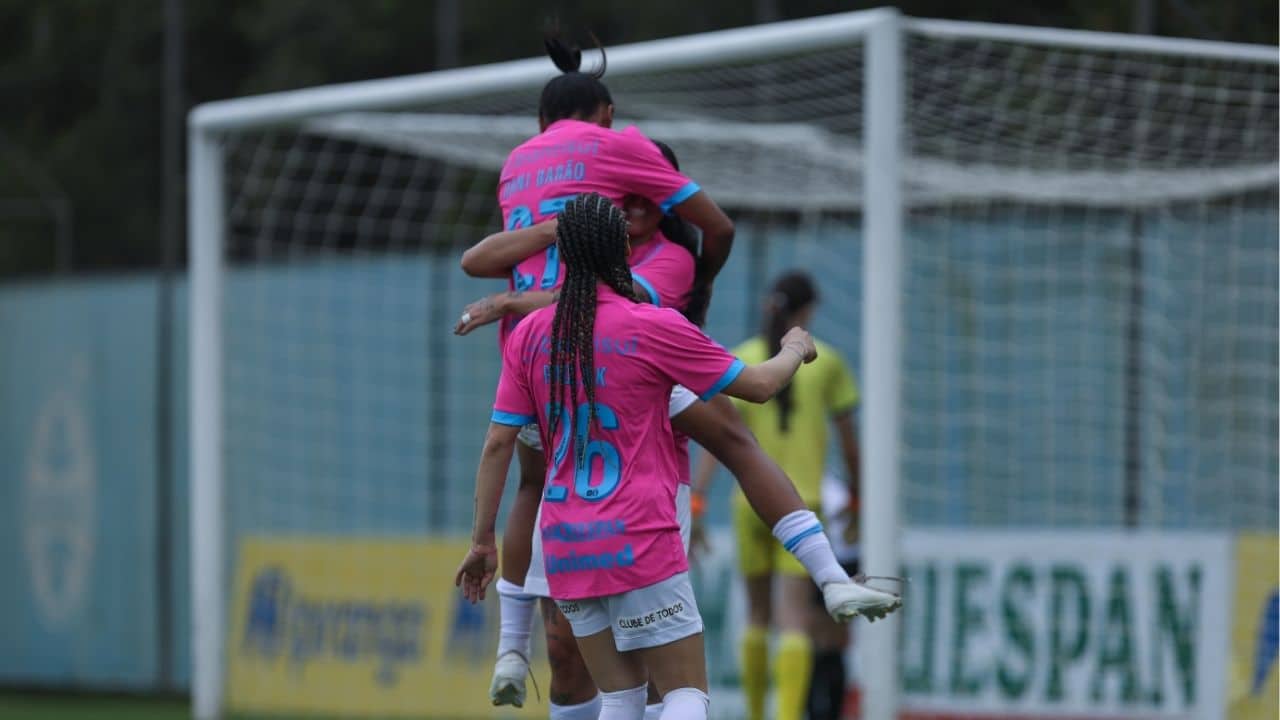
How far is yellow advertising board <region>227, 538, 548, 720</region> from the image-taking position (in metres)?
11.1

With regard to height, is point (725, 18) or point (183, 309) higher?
point (725, 18)

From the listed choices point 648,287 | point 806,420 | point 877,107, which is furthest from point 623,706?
point 806,420

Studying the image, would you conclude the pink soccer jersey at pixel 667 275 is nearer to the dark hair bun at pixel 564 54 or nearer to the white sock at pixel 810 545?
the white sock at pixel 810 545

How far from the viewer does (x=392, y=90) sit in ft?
30.0

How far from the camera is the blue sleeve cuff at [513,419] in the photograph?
502 cm

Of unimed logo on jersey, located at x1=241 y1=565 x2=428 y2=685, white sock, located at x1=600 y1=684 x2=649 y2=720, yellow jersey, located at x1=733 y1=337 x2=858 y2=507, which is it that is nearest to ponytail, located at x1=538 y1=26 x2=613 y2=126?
white sock, located at x1=600 y1=684 x2=649 y2=720

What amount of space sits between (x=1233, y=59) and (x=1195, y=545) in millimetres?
2495

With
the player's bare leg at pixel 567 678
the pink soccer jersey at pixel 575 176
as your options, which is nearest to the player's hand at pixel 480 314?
the pink soccer jersey at pixel 575 176

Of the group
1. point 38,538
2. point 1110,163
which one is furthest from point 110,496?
point 1110,163

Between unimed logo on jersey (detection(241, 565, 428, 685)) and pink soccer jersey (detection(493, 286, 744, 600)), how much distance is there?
669cm

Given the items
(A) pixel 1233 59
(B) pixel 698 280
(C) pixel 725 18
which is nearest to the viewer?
(B) pixel 698 280

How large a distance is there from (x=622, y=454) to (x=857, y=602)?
731mm

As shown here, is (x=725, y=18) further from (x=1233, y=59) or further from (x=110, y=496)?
(x=110, y=496)

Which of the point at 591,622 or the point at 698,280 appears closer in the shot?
the point at 591,622
